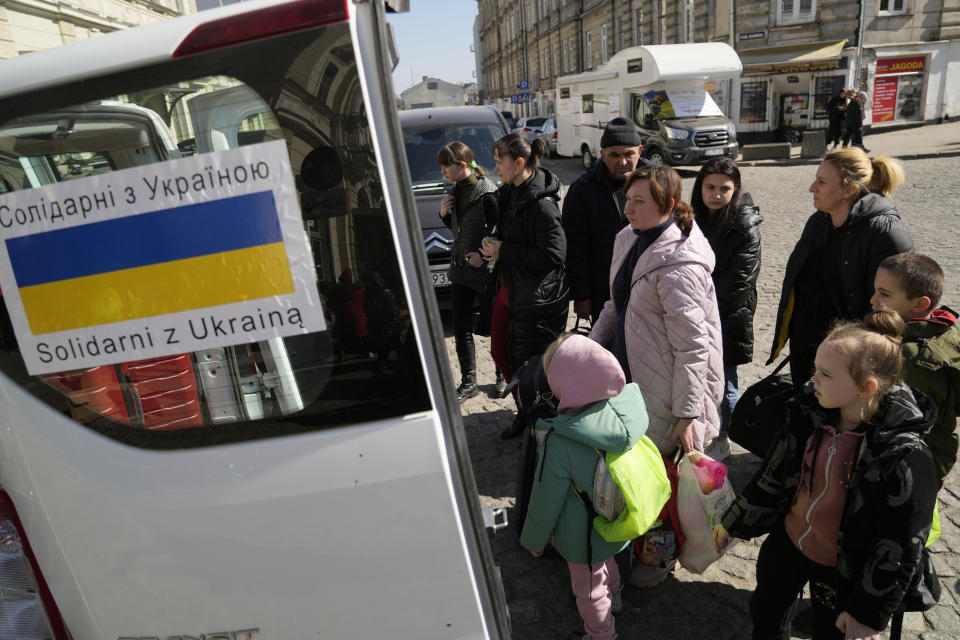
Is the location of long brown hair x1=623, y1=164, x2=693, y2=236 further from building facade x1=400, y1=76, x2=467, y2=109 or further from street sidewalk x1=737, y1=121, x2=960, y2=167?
building facade x1=400, y1=76, x2=467, y2=109

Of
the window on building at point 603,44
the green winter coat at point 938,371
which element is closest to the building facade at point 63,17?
the green winter coat at point 938,371

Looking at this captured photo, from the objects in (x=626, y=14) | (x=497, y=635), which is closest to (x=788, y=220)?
(x=497, y=635)

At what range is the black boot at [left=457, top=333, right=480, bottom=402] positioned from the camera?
4.80 m

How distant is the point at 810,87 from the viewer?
85.9ft

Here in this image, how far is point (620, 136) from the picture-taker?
370 centimetres

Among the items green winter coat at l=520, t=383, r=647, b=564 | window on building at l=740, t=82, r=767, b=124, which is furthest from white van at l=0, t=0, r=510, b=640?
window on building at l=740, t=82, r=767, b=124

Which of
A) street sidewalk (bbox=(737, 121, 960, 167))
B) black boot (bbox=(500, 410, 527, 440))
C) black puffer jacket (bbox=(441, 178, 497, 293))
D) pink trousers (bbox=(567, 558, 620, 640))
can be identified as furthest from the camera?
street sidewalk (bbox=(737, 121, 960, 167))

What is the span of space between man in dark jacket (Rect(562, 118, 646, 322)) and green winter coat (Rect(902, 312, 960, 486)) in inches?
66.7

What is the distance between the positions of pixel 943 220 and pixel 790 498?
9.35 metres

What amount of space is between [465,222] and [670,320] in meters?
2.08

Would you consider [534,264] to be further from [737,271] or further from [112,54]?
[112,54]

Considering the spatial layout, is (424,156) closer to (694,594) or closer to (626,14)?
(694,594)

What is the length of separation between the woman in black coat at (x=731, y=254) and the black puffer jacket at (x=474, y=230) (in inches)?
53.1

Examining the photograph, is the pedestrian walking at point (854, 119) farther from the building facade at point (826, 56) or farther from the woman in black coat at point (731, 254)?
the woman in black coat at point (731, 254)
